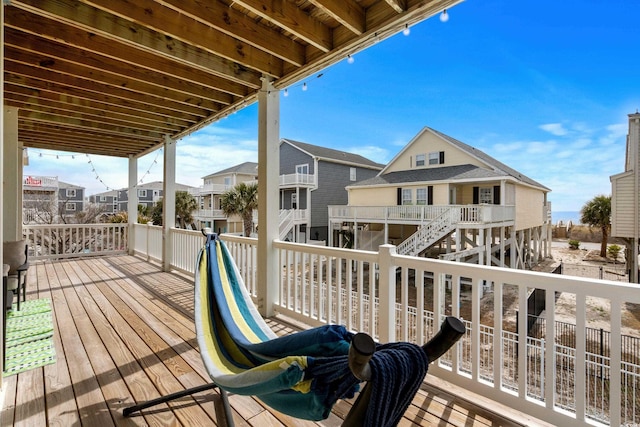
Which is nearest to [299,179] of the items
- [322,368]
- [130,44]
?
[130,44]

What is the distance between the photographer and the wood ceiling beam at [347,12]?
2086 millimetres

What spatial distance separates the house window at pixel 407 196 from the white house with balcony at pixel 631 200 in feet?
21.2

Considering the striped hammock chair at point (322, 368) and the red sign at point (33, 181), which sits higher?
the red sign at point (33, 181)

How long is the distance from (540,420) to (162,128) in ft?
18.9

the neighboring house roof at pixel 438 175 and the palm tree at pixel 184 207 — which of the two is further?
the palm tree at pixel 184 207

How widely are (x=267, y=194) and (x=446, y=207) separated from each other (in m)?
9.16

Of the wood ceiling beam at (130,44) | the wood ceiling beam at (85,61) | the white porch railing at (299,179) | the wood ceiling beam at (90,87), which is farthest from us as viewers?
the white porch railing at (299,179)

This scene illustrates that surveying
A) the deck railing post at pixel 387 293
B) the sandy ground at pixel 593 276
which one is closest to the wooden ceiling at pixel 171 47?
the deck railing post at pixel 387 293

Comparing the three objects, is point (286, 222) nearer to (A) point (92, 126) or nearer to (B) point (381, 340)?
(A) point (92, 126)

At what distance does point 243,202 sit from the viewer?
13984mm

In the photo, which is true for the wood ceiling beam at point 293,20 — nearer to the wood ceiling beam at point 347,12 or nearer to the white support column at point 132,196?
the wood ceiling beam at point 347,12

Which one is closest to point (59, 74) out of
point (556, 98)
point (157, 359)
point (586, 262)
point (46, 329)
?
point (46, 329)

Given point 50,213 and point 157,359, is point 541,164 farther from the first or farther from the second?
point 50,213

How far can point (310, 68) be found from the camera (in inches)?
114
